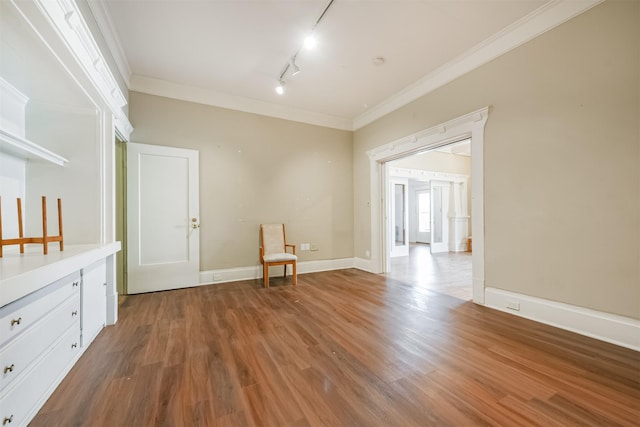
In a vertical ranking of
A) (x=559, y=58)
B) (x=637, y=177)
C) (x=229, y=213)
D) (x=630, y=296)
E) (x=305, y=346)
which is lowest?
(x=305, y=346)

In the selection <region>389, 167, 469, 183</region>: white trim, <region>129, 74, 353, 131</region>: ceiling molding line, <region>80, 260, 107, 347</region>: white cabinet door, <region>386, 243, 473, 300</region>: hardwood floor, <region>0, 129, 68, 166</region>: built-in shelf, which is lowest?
<region>386, 243, 473, 300</region>: hardwood floor

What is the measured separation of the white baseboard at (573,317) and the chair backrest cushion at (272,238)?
295 centimetres

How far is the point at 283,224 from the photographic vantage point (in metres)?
4.42

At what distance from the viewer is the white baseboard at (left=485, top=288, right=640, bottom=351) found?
1.95 m

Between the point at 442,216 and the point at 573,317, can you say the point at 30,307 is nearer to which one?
the point at 573,317

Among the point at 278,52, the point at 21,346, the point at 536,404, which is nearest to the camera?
the point at 21,346

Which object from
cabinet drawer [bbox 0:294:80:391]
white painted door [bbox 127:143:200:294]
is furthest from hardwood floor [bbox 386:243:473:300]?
cabinet drawer [bbox 0:294:80:391]

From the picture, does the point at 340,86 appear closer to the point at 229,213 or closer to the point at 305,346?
the point at 229,213

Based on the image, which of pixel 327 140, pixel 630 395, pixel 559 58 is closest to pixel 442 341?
pixel 630 395

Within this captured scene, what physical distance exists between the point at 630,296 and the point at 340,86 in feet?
12.3

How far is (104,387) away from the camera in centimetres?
155

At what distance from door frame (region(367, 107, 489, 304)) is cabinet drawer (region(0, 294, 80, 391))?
3.70m

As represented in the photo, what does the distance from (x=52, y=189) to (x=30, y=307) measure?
1.38m

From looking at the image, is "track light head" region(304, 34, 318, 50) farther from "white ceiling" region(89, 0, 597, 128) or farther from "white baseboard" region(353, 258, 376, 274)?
"white baseboard" region(353, 258, 376, 274)
